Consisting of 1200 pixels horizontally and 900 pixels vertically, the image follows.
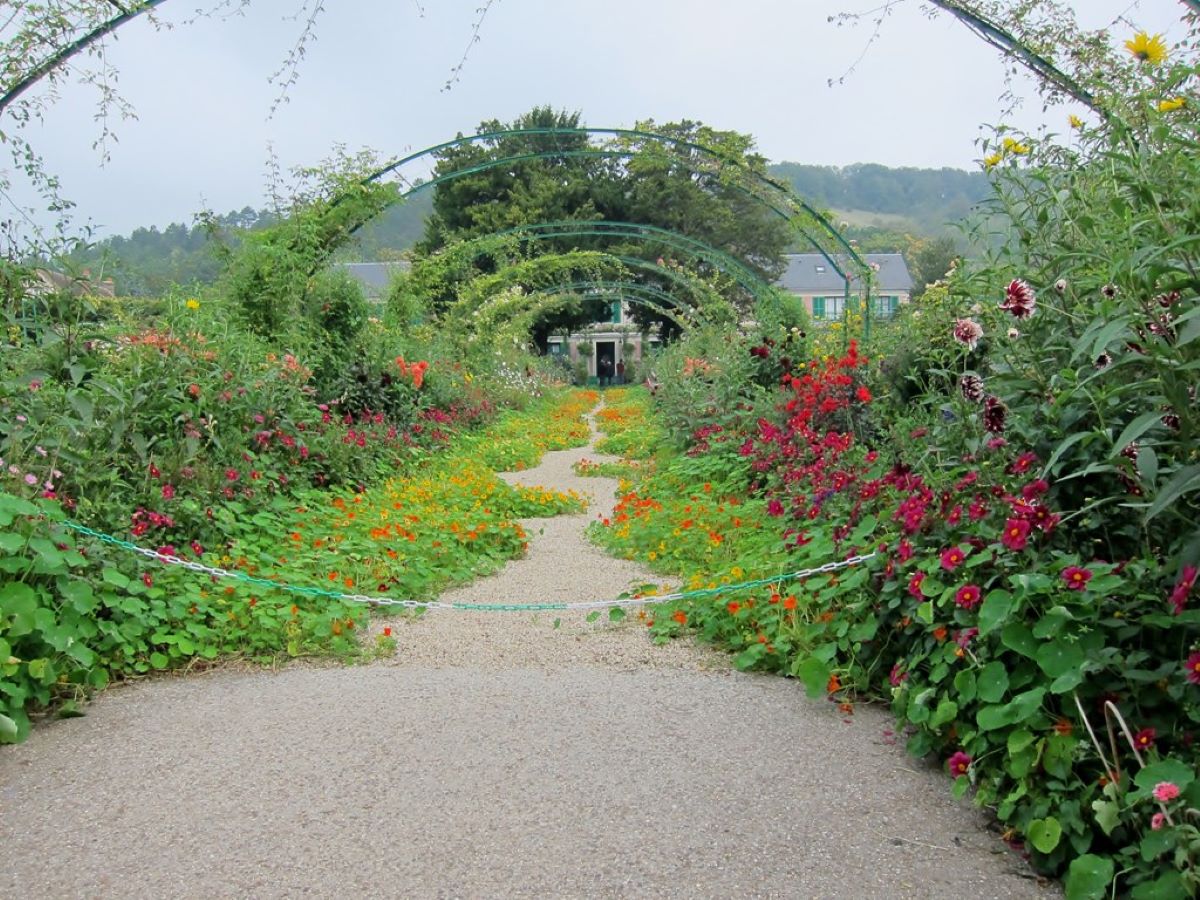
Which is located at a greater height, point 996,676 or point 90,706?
point 996,676

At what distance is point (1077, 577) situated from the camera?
76.8 inches

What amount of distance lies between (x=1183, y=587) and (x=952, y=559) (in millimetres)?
653

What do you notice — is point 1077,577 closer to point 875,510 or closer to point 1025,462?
point 1025,462

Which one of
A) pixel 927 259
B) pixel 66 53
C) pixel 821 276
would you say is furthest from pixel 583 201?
pixel 66 53

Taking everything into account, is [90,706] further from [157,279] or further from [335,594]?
[157,279]

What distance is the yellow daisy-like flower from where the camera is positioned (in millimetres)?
2232

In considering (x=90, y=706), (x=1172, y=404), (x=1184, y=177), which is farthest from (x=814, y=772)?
(x=90, y=706)

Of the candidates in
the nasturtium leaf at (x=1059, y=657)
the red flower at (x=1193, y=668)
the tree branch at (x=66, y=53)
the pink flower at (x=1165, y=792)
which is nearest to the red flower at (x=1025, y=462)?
the nasturtium leaf at (x=1059, y=657)

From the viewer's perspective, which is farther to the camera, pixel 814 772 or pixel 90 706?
pixel 90 706

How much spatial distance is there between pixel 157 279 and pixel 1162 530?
238 inches

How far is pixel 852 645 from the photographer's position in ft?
9.49

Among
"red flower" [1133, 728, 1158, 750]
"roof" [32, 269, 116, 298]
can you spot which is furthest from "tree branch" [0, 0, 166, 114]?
"red flower" [1133, 728, 1158, 750]

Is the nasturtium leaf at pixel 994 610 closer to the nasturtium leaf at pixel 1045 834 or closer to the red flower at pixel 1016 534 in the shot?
the red flower at pixel 1016 534

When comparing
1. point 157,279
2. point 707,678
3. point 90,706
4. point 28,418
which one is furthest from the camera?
point 157,279
